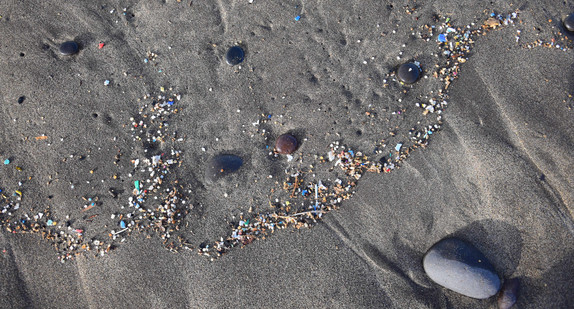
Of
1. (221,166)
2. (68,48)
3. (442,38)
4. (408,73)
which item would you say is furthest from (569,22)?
(68,48)

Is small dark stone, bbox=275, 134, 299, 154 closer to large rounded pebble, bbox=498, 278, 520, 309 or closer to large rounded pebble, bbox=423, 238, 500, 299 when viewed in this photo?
large rounded pebble, bbox=423, 238, 500, 299

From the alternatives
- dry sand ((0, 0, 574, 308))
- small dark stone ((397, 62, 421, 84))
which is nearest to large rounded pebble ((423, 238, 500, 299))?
dry sand ((0, 0, 574, 308))

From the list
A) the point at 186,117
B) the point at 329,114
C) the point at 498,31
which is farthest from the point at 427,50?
the point at 186,117

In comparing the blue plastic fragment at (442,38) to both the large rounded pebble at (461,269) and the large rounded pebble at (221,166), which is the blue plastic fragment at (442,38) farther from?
the large rounded pebble at (221,166)

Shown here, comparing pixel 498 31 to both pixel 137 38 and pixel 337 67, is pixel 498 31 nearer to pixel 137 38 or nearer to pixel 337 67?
pixel 337 67

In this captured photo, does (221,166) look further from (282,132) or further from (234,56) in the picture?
(234,56)

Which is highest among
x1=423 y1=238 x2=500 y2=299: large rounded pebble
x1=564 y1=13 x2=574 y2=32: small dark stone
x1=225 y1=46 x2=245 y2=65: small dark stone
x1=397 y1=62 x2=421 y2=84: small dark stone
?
x1=225 y1=46 x2=245 y2=65: small dark stone

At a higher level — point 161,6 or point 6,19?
point 6,19

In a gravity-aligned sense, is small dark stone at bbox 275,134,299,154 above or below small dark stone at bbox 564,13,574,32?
above
